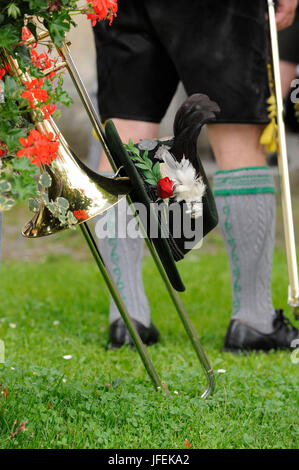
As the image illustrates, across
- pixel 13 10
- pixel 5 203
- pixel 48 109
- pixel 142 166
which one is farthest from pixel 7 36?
pixel 142 166

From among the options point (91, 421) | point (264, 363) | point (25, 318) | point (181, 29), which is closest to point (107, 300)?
point (25, 318)

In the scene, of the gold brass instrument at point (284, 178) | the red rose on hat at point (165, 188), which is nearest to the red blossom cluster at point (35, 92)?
the red rose on hat at point (165, 188)

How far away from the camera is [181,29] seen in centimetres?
206

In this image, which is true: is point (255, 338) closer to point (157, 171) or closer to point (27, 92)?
point (157, 171)

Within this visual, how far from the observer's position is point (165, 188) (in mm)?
1412

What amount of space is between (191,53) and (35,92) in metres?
0.97

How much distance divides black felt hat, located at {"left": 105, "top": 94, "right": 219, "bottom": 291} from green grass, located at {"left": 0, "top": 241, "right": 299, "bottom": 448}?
297 millimetres

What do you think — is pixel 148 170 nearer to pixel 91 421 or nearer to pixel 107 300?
pixel 91 421

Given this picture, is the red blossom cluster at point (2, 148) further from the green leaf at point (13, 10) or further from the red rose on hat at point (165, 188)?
the red rose on hat at point (165, 188)

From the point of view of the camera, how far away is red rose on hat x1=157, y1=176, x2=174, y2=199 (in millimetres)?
1413

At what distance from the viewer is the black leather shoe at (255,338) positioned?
2176mm

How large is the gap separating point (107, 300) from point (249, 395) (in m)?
1.35

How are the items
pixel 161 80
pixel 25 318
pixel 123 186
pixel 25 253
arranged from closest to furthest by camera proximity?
pixel 123 186
pixel 161 80
pixel 25 318
pixel 25 253

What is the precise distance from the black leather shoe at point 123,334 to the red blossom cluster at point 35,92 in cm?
113
